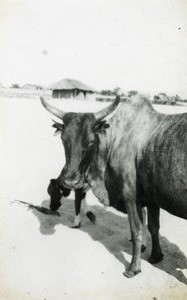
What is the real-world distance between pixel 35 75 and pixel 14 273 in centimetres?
394

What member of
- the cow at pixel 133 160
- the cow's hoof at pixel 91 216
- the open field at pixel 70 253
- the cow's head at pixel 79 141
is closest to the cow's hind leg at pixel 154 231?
the cow at pixel 133 160

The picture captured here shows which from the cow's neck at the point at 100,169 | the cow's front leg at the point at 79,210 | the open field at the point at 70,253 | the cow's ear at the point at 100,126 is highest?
the cow's ear at the point at 100,126

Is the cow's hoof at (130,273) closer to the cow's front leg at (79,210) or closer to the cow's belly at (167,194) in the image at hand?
the cow's belly at (167,194)

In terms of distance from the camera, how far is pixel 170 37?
668 cm

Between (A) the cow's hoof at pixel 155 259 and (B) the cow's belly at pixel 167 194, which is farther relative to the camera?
(A) the cow's hoof at pixel 155 259

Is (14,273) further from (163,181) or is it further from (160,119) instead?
(160,119)

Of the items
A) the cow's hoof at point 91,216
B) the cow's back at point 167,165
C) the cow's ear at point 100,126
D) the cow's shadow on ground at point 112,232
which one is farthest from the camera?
the cow's hoof at point 91,216

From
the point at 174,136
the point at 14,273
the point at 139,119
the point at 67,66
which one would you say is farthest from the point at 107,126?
the point at 67,66

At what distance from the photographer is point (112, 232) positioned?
6.89 metres

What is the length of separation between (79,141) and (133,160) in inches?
29.4

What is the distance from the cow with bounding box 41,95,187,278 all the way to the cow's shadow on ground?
250 mm

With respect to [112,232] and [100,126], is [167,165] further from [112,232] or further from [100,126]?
[112,232]

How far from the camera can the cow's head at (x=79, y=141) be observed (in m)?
5.47

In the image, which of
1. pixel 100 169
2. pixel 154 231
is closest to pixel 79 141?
pixel 100 169
